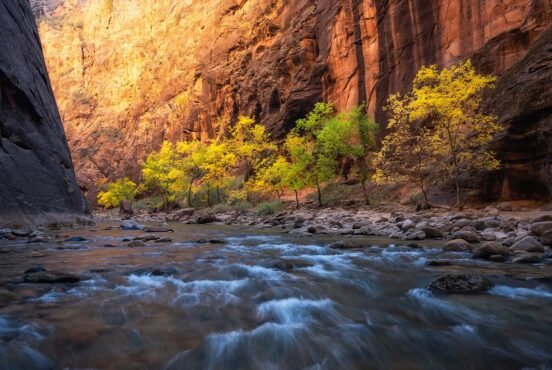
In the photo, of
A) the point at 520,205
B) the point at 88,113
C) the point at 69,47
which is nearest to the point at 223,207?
the point at 520,205

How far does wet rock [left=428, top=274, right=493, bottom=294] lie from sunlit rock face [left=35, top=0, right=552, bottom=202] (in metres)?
17.0

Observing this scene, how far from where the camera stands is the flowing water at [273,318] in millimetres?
2859

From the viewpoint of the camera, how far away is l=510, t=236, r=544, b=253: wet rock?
6.80 meters

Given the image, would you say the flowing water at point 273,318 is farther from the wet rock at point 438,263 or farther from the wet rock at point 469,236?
the wet rock at point 469,236

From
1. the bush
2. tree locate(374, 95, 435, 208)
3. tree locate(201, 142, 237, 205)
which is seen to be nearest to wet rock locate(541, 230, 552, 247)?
tree locate(374, 95, 435, 208)

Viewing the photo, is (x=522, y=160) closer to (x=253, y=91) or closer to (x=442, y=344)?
(x=442, y=344)

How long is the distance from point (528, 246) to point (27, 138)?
1757 centimetres

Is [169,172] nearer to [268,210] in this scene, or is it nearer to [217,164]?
[217,164]

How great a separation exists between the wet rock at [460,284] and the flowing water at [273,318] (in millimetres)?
158

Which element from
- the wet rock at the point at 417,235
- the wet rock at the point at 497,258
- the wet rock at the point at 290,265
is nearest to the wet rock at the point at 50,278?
the wet rock at the point at 290,265

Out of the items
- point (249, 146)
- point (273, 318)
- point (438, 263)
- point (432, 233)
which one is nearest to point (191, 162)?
point (249, 146)

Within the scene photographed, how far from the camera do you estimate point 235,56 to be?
43406mm

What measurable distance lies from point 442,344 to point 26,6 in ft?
82.0

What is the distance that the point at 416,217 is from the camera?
13.4m
